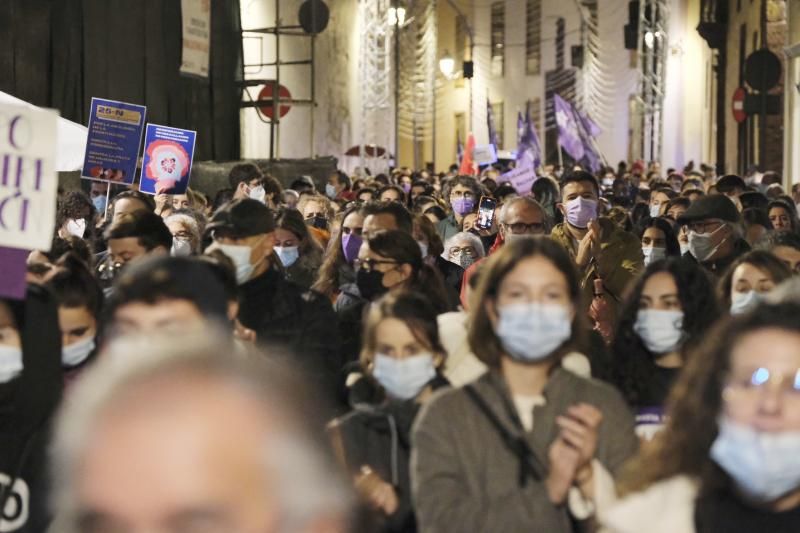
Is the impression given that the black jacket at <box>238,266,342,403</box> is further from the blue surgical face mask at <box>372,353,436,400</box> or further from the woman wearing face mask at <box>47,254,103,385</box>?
the blue surgical face mask at <box>372,353,436,400</box>

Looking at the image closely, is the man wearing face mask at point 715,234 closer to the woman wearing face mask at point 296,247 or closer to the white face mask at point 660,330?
the woman wearing face mask at point 296,247

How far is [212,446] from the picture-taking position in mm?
1454

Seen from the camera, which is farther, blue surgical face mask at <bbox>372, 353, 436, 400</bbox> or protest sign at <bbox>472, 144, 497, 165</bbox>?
protest sign at <bbox>472, 144, 497, 165</bbox>

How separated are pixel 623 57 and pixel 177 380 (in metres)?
71.3

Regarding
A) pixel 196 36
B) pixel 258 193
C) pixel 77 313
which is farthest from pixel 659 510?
pixel 196 36

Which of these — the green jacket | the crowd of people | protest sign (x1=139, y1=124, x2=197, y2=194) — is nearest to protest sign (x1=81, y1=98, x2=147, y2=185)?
protest sign (x1=139, y1=124, x2=197, y2=194)

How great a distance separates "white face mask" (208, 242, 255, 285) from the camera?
6590mm

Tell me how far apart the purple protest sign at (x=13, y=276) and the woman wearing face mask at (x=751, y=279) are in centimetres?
300

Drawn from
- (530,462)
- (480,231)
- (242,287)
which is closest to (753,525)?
(530,462)

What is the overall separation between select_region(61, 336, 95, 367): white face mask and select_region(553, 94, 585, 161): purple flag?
2914 centimetres

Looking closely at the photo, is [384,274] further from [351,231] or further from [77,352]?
[77,352]

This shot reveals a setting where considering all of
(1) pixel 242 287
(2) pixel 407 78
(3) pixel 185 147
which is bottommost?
(1) pixel 242 287

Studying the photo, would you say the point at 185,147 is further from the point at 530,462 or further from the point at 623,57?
the point at 623,57

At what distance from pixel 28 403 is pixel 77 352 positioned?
2.60ft
